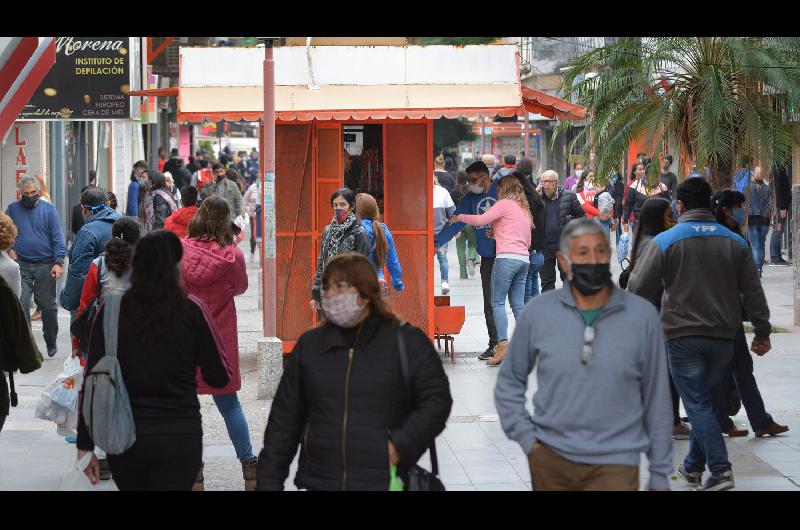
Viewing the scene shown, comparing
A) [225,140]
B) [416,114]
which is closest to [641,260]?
[416,114]

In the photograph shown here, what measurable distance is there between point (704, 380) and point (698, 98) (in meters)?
6.49

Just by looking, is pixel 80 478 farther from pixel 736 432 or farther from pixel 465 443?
pixel 736 432

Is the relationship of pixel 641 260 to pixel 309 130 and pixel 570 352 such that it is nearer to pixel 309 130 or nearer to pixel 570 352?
pixel 570 352

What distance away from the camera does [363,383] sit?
4844mm

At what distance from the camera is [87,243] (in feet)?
31.8

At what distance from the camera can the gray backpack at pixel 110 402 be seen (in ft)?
17.6

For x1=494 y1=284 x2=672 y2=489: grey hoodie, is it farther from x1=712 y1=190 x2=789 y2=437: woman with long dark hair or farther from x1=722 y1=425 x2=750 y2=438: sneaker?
x1=722 y1=425 x2=750 y2=438: sneaker

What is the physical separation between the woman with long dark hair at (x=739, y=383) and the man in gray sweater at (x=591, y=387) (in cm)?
375

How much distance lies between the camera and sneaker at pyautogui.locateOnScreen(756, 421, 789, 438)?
9.22m

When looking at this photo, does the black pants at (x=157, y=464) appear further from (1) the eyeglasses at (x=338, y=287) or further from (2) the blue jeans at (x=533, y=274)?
(2) the blue jeans at (x=533, y=274)

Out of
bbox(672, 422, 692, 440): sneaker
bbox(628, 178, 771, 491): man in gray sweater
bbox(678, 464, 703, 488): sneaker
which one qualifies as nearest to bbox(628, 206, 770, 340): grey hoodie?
bbox(628, 178, 771, 491): man in gray sweater

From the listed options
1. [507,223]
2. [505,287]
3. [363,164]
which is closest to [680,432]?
[505,287]

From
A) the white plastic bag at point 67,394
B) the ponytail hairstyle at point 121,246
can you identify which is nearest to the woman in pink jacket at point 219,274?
the ponytail hairstyle at point 121,246
